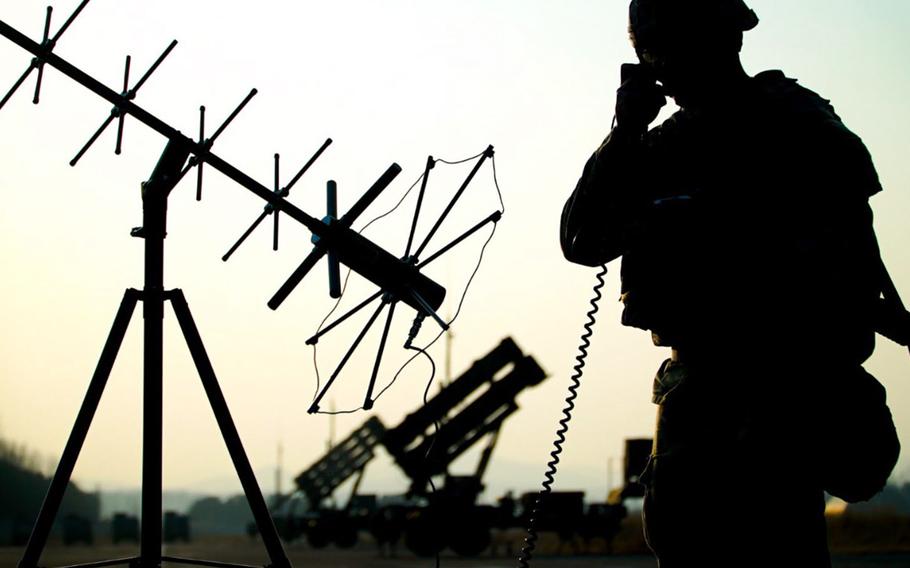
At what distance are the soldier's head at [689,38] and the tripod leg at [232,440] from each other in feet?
8.57

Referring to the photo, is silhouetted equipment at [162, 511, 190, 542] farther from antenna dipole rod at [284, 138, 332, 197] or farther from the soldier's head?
the soldier's head

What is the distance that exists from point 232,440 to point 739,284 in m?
2.76

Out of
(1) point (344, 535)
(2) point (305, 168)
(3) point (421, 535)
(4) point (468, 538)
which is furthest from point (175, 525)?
(2) point (305, 168)

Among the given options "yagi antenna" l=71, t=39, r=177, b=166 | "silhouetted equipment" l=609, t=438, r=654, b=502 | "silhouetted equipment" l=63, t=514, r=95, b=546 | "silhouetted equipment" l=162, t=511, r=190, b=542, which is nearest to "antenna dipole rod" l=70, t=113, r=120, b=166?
"yagi antenna" l=71, t=39, r=177, b=166

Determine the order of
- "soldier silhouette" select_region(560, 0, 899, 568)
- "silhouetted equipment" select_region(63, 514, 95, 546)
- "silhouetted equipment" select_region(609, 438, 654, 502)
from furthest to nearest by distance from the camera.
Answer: "silhouetted equipment" select_region(63, 514, 95, 546) < "silhouetted equipment" select_region(609, 438, 654, 502) < "soldier silhouette" select_region(560, 0, 899, 568)

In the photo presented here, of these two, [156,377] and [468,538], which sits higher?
[156,377]

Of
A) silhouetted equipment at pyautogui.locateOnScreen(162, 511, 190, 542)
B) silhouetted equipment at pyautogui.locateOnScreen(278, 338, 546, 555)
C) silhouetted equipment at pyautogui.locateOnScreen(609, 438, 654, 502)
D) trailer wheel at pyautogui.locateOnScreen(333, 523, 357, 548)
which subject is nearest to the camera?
silhouetted equipment at pyautogui.locateOnScreen(609, 438, 654, 502)

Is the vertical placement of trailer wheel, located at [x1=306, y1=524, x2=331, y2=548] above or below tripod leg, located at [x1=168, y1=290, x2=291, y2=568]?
above

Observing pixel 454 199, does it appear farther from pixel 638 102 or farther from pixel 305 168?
pixel 638 102

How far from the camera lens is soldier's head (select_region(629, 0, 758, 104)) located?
9.75 feet

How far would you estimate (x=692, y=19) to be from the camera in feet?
9.73

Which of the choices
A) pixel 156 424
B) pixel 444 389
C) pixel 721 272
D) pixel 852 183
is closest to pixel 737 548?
pixel 721 272

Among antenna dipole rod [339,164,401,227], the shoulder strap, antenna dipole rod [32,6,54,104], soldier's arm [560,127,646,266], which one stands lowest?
the shoulder strap

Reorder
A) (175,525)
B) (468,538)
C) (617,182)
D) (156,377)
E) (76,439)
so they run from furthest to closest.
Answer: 1. (175,525)
2. (468,538)
3. (156,377)
4. (76,439)
5. (617,182)
